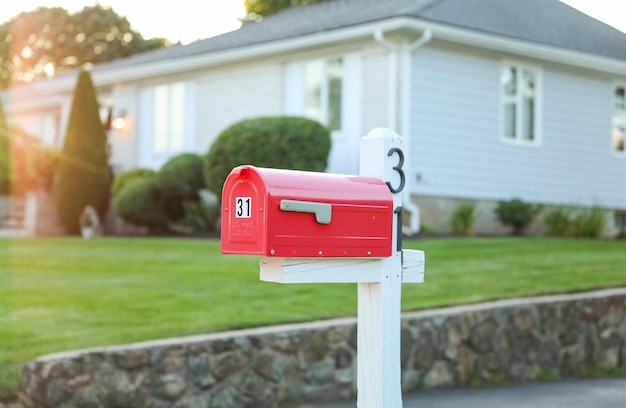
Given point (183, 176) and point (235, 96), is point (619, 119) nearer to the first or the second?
point (235, 96)

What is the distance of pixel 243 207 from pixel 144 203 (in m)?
14.2

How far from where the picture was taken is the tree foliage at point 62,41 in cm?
4309

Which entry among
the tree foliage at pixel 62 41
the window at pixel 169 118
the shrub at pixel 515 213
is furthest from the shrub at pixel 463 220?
the tree foliage at pixel 62 41

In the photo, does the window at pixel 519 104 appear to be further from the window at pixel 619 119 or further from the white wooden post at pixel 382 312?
the white wooden post at pixel 382 312

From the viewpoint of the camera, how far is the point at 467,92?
1594 cm

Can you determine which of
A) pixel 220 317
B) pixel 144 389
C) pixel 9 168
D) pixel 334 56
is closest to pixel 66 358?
pixel 144 389

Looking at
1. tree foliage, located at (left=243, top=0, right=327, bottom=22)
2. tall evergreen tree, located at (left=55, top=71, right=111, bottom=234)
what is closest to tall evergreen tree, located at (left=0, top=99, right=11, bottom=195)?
tall evergreen tree, located at (left=55, top=71, right=111, bottom=234)

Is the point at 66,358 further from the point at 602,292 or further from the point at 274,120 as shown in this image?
the point at 274,120

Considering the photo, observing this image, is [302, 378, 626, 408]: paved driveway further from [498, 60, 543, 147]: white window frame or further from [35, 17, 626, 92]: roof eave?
[498, 60, 543, 147]: white window frame

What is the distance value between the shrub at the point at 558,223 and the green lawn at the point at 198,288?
2098mm

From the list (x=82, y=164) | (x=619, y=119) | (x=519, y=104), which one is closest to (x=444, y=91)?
(x=519, y=104)

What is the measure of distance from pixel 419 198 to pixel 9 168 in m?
9.77

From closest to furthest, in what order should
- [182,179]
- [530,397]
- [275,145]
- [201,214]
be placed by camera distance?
[530,397] → [275,145] → [201,214] → [182,179]

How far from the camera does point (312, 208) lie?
137 inches
